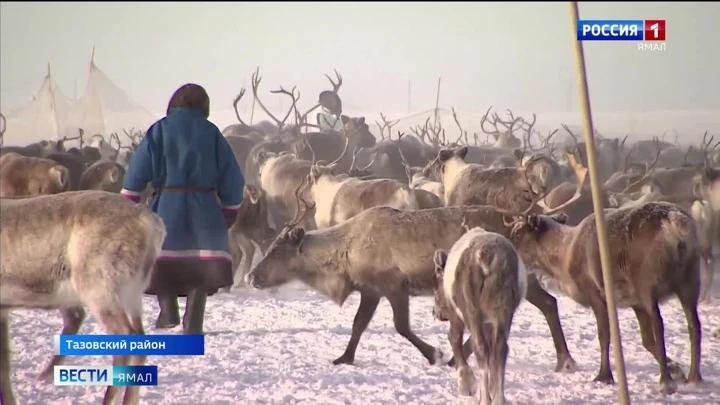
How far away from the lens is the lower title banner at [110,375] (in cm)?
244

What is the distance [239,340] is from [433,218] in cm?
92

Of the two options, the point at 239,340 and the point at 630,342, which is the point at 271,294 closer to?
the point at 239,340

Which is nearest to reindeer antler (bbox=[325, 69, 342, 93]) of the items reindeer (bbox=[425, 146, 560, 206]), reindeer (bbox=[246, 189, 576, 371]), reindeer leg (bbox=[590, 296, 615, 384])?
reindeer (bbox=[246, 189, 576, 371])

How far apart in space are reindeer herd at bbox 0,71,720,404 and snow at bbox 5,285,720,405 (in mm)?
68

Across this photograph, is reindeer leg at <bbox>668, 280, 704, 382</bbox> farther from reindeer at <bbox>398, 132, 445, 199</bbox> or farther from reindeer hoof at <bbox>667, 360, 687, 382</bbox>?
reindeer at <bbox>398, 132, 445, 199</bbox>

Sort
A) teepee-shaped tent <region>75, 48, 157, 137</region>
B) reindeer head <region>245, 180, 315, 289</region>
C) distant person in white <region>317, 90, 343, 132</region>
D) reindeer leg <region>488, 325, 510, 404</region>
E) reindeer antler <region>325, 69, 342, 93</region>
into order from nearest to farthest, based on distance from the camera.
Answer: reindeer leg <region>488, 325, 510, 404</region> → teepee-shaped tent <region>75, 48, 157, 137</region> → reindeer antler <region>325, 69, 342, 93</region> → reindeer head <region>245, 180, 315, 289</region> → distant person in white <region>317, 90, 343, 132</region>

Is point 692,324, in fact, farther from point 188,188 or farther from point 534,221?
point 188,188

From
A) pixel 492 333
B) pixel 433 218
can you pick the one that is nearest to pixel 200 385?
pixel 492 333

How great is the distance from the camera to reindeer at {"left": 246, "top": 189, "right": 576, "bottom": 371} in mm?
3170

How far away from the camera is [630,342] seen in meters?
3.13

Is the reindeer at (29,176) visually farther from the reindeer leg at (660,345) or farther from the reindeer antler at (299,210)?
the reindeer leg at (660,345)

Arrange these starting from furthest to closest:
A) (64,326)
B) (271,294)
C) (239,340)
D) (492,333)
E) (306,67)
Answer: (271,294), (306,67), (239,340), (64,326), (492,333)

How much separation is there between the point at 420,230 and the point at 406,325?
1.32 ft

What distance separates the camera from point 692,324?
113 inches
